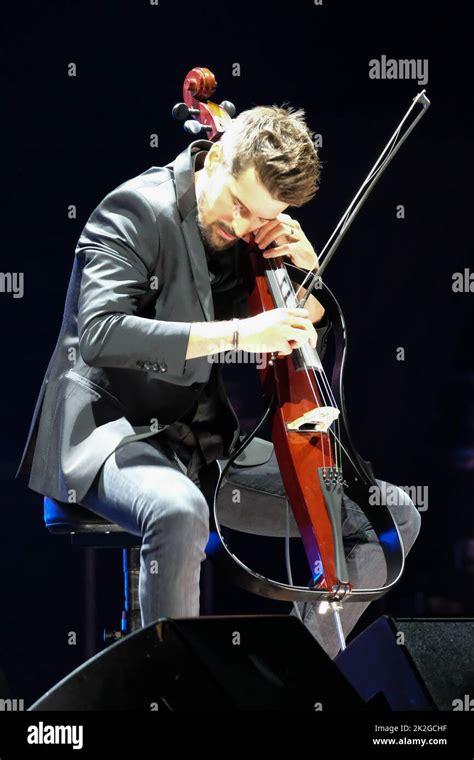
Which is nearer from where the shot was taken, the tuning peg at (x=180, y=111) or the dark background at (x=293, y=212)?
the tuning peg at (x=180, y=111)

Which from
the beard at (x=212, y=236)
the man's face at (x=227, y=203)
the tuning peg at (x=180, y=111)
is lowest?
the beard at (x=212, y=236)

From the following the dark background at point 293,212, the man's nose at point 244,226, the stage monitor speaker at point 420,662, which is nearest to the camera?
the stage monitor speaker at point 420,662

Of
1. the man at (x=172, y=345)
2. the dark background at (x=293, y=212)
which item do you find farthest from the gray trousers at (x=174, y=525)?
the dark background at (x=293, y=212)

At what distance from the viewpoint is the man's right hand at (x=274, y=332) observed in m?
1.81

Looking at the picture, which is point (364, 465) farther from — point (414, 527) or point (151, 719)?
point (151, 719)

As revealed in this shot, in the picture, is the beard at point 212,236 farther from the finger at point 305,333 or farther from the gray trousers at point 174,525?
the gray trousers at point 174,525

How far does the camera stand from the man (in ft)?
5.90

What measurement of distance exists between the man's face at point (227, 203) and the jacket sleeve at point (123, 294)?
11 centimetres

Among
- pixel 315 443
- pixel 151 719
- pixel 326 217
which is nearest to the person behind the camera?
pixel 151 719

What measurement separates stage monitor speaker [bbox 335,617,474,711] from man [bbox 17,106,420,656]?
0.36 meters

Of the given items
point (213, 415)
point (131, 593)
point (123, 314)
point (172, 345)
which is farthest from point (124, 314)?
point (131, 593)

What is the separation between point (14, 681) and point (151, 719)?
1.87 m

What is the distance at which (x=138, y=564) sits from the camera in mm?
1974

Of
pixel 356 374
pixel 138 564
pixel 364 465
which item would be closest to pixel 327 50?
pixel 356 374
